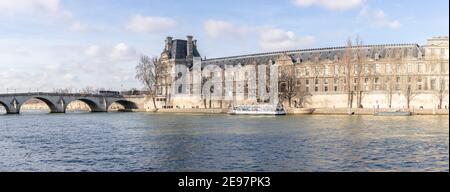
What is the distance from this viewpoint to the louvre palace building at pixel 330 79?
80.2 metres

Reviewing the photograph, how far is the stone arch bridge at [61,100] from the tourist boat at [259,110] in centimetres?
3643

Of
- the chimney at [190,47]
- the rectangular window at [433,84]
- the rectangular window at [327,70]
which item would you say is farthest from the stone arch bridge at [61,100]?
the rectangular window at [433,84]

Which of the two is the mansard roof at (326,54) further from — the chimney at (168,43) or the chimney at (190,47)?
the chimney at (168,43)

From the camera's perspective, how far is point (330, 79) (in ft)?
301

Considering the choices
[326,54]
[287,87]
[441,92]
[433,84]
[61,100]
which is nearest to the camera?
[441,92]

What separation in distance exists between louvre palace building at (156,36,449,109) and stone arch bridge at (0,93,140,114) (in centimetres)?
879

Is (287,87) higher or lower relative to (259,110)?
higher

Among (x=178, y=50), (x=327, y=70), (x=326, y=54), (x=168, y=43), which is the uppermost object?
(x=168, y=43)

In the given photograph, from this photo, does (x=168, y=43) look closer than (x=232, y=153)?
No

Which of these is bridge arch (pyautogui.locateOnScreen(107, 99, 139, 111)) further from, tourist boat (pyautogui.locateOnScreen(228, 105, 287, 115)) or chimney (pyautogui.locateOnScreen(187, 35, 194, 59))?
tourist boat (pyautogui.locateOnScreen(228, 105, 287, 115))

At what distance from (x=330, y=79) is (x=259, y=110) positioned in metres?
22.5

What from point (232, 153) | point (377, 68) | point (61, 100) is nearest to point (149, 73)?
point (61, 100)

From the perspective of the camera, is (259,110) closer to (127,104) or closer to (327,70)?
(327,70)
